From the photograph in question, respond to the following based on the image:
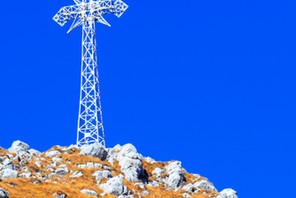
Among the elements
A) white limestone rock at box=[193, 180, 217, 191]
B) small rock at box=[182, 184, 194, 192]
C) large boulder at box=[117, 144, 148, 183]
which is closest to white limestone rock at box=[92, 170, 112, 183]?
large boulder at box=[117, 144, 148, 183]

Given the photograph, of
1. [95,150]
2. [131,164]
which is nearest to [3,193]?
[95,150]

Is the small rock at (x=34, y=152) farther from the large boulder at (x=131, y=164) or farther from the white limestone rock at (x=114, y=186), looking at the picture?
the white limestone rock at (x=114, y=186)

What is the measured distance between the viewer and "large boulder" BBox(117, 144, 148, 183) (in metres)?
77.1

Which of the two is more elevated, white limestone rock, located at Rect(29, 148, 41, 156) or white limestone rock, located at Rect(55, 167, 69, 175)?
white limestone rock, located at Rect(29, 148, 41, 156)

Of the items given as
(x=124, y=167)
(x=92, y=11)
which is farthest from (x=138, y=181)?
(x=92, y=11)

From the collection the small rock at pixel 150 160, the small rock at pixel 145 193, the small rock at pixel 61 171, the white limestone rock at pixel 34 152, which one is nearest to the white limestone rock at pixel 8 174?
the small rock at pixel 61 171

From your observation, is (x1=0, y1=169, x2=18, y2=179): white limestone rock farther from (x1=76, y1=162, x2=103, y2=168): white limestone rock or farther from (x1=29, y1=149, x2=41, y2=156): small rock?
(x1=29, y1=149, x2=41, y2=156): small rock

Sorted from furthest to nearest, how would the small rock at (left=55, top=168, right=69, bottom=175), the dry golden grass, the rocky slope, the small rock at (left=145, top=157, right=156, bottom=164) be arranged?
the small rock at (left=145, top=157, right=156, bottom=164)
the small rock at (left=55, top=168, right=69, bottom=175)
the rocky slope
the dry golden grass

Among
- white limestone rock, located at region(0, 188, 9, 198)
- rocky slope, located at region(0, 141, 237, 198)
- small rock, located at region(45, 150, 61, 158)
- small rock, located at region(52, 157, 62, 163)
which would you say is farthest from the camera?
small rock, located at region(45, 150, 61, 158)

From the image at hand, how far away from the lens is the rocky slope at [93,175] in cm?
6812

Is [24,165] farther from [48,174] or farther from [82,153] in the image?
[82,153]

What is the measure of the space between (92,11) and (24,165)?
69.2ft

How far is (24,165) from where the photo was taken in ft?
240

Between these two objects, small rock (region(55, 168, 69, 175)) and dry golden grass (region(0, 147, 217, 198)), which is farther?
small rock (region(55, 168, 69, 175))
